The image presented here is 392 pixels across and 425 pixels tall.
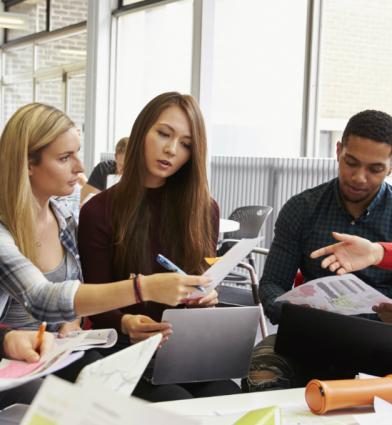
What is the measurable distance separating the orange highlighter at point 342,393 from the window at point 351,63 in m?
4.16

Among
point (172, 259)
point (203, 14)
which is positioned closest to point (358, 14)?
point (203, 14)

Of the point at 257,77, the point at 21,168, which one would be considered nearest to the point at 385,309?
the point at 21,168

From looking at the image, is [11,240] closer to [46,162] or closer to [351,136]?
[46,162]

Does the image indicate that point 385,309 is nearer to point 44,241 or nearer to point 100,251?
point 100,251

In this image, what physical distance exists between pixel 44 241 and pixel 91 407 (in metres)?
1.51

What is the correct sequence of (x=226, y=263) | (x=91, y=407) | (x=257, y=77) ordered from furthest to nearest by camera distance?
(x=257, y=77) < (x=226, y=263) < (x=91, y=407)

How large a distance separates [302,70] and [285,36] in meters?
0.38

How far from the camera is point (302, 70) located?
586 cm

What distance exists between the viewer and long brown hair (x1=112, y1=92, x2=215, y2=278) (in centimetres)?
208

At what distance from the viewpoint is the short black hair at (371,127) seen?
2.11 meters

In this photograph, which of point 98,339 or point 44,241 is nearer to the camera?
point 98,339

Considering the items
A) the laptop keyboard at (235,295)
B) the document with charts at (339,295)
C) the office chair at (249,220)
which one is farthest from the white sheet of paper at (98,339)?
the laptop keyboard at (235,295)

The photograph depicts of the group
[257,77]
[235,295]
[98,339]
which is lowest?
[235,295]

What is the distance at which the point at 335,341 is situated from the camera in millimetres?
1477
